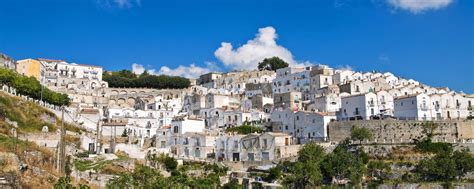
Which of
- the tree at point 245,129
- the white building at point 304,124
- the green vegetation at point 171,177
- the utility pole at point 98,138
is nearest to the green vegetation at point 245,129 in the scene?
the tree at point 245,129

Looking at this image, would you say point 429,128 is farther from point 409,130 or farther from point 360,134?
point 360,134

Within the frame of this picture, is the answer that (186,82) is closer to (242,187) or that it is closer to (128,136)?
(128,136)

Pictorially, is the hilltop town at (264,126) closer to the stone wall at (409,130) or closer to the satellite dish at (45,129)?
the stone wall at (409,130)

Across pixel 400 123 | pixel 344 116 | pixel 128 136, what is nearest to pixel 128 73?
pixel 128 136

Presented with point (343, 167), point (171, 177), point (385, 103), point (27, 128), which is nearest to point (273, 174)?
point (343, 167)

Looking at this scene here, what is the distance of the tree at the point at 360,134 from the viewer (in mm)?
52406

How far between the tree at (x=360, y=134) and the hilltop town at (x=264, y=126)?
12cm

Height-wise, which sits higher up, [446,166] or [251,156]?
[251,156]

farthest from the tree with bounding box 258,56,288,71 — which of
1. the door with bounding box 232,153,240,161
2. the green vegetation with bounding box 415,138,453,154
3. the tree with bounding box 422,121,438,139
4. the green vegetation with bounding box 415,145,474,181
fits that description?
the green vegetation with bounding box 415,145,474,181

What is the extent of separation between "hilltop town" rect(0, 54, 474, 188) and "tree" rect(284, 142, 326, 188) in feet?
1.55

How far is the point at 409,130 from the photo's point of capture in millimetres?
52844

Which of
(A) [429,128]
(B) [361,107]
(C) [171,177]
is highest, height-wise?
(B) [361,107]

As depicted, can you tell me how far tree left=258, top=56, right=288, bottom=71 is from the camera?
97000mm

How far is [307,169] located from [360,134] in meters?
8.54
